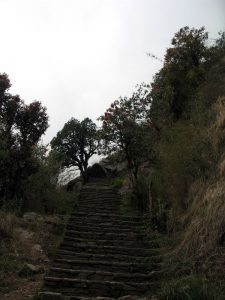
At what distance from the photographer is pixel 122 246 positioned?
9.79 metres

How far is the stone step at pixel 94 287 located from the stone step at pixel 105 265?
0.81 meters

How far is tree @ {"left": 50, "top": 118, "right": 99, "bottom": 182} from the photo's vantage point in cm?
2492

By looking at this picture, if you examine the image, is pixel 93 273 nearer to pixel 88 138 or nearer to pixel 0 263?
pixel 0 263

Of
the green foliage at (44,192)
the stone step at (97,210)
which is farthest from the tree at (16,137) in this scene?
the stone step at (97,210)

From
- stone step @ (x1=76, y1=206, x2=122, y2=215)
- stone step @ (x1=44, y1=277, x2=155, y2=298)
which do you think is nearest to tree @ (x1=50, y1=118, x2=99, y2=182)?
stone step @ (x1=76, y1=206, x2=122, y2=215)

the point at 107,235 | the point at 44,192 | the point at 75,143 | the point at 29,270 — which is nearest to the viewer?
the point at 29,270

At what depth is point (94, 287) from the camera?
7375 millimetres

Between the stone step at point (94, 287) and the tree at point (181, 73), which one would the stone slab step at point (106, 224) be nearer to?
the stone step at point (94, 287)

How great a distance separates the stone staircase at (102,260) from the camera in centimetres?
731

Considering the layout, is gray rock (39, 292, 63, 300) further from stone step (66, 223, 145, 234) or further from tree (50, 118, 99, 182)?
tree (50, 118, 99, 182)

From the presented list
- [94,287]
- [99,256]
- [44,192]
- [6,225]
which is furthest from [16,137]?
[94,287]

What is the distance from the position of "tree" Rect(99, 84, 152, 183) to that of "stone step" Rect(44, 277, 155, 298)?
23.5 ft

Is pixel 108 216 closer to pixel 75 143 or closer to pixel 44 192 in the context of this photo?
pixel 44 192

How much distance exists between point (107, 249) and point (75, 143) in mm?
15990
